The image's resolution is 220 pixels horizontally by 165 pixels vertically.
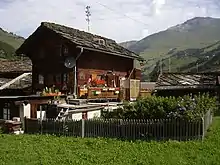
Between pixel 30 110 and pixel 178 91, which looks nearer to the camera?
pixel 30 110

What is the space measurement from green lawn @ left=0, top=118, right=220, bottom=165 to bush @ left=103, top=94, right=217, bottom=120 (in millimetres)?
1573

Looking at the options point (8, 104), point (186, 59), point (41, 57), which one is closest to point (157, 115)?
point (8, 104)

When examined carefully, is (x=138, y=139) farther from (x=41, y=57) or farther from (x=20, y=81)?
(x=20, y=81)

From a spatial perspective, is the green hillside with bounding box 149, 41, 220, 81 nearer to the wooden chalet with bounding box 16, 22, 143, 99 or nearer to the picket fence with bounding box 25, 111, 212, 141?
the wooden chalet with bounding box 16, 22, 143, 99

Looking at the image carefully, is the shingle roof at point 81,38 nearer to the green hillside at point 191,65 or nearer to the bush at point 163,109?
the bush at point 163,109

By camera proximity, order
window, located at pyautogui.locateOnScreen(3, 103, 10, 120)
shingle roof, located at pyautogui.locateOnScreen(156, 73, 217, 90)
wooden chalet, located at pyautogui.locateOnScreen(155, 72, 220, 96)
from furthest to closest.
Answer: shingle roof, located at pyautogui.locateOnScreen(156, 73, 217, 90)
wooden chalet, located at pyautogui.locateOnScreen(155, 72, 220, 96)
window, located at pyautogui.locateOnScreen(3, 103, 10, 120)

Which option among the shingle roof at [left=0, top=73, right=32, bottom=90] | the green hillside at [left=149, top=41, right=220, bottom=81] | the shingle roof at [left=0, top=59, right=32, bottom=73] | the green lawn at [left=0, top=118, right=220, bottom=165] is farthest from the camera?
the green hillside at [left=149, top=41, right=220, bottom=81]

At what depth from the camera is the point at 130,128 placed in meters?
19.4

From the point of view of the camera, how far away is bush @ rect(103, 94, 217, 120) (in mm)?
18859

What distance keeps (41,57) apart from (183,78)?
1869 centimetres

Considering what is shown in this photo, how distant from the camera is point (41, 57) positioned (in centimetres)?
3269

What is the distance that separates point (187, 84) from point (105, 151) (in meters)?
27.7

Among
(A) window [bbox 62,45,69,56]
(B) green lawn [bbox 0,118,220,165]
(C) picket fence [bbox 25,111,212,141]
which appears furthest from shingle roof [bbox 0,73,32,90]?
(B) green lawn [bbox 0,118,220,165]

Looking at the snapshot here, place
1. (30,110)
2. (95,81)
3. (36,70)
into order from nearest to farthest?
1. (30,110)
2. (95,81)
3. (36,70)
